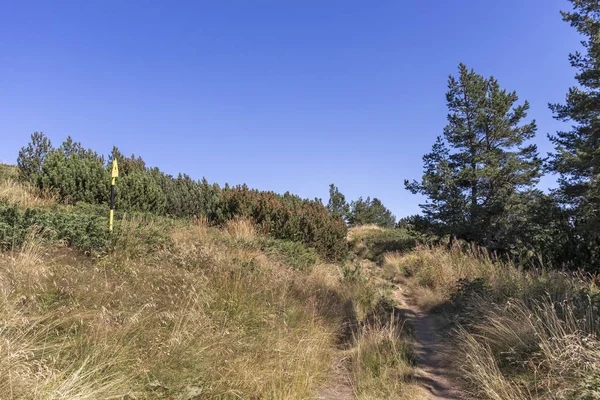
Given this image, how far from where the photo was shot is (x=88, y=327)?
276 centimetres

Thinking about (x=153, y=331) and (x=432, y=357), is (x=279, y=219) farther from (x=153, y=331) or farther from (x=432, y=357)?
(x=153, y=331)

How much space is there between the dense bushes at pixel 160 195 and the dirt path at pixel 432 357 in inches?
207

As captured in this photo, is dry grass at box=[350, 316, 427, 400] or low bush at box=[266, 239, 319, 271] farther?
low bush at box=[266, 239, 319, 271]

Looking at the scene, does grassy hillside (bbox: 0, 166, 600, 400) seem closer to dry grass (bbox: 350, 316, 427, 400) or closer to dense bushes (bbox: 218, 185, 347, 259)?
dry grass (bbox: 350, 316, 427, 400)

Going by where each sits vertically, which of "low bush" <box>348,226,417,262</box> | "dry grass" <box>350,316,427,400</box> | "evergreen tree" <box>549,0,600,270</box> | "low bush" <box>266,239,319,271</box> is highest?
"evergreen tree" <box>549,0,600,270</box>

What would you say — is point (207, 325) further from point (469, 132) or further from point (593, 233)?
point (469, 132)

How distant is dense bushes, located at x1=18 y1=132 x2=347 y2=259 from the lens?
930cm

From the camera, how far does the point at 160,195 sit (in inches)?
424

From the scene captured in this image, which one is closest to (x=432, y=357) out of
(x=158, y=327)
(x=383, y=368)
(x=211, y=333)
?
(x=383, y=368)

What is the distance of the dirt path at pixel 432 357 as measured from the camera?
3715 mm

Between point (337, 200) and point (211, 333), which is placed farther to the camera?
point (337, 200)

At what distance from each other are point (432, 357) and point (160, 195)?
9.14 m

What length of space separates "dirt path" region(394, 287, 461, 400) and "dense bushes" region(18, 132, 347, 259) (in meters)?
5.25

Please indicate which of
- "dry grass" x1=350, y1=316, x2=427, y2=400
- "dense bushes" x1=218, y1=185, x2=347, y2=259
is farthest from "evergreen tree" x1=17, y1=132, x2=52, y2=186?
"dry grass" x1=350, y1=316, x2=427, y2=400
